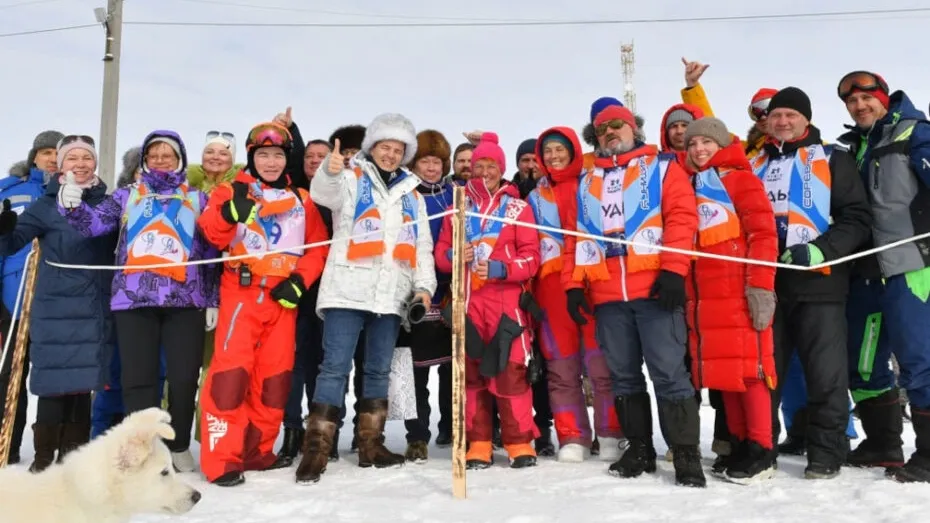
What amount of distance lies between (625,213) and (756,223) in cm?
78

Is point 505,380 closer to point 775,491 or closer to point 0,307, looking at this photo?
point 775,491

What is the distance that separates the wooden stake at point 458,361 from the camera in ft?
11.5

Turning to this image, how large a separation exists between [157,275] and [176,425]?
0.98 m

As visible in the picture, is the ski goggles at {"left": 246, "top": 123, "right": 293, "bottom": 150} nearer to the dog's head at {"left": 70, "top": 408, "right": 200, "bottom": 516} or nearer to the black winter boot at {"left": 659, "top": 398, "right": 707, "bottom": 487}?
the dog's head at {"left": 70, "top": 408, "right": 200, "bottom": 516}

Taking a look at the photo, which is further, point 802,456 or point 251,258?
point 802,456

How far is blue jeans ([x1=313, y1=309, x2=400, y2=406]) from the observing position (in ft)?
13.6

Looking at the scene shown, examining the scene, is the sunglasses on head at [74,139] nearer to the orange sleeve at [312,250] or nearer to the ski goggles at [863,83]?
the orange sleeve at [312,250]

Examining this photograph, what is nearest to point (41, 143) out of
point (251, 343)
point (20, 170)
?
point (20, 170)

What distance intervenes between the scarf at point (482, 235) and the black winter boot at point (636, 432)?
1.24 metres

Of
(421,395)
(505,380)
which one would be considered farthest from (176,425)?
(505,380)

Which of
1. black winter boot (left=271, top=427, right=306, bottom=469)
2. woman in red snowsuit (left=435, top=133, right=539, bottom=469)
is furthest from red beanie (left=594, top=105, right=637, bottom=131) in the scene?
black winter boot (left=271, top=427, right=306, bottom=469)

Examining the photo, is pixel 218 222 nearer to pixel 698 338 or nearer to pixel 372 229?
pixel 372 229

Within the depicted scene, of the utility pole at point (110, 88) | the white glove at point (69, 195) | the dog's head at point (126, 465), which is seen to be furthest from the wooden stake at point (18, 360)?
the utility pole at point (110, 88)

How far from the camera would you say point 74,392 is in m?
4.23
